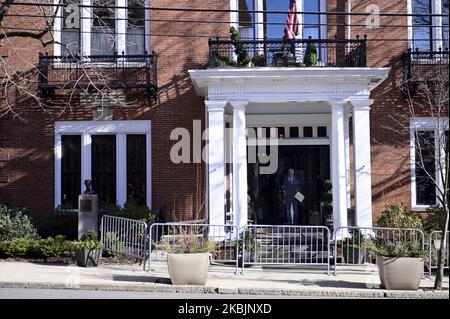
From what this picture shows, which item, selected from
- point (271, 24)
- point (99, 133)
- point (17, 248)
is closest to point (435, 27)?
point (271, 24)

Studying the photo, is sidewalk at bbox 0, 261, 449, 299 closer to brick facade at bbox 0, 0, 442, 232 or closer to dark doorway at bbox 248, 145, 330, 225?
brick facade at bbox 0, 0, 442, 232

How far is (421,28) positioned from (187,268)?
1141 cm

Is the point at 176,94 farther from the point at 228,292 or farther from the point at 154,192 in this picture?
the point at 228,292

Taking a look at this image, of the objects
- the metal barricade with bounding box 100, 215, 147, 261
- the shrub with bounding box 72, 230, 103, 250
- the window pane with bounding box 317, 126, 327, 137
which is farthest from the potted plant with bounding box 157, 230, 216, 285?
the window pane with bounding box 317, 126, 327, 137

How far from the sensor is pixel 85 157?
63.8ft

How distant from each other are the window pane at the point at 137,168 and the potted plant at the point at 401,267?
8.91 meters

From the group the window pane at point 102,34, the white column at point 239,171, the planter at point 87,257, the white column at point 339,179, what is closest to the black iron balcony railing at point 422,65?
the white column at point 339,179

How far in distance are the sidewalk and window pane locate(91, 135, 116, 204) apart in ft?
14.4

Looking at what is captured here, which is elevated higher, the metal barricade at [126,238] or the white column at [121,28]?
the white column at [121,28]

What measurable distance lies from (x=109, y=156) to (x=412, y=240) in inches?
399

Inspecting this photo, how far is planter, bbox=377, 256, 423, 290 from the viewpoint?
40.4 feet

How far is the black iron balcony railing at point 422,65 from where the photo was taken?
1825 centimetres

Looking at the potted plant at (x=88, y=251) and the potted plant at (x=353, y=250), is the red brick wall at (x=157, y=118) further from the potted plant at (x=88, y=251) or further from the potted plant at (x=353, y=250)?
the potted plant at (x=353, y=250)

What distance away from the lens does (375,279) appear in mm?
13773
